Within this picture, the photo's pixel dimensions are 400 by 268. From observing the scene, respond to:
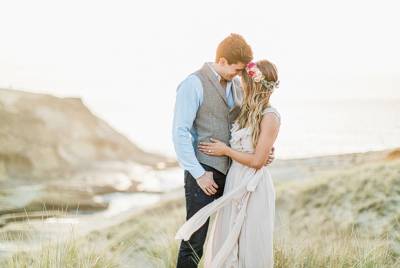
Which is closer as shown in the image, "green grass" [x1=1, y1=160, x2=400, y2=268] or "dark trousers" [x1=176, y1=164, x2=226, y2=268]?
"dark trousers" [x1=176, y1=164, x2=226, y2=268]

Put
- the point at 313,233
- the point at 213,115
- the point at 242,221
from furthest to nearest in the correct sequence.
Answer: the point at 313,233 < the point at 242,221 < the point at 213,115

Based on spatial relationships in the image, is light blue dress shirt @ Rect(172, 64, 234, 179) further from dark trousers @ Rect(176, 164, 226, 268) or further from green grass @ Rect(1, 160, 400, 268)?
green grass @ Rect(1, 160, 400, 268)

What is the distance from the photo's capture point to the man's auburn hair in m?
4.01

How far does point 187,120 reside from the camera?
400 cm

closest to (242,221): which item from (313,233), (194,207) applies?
(194,207)

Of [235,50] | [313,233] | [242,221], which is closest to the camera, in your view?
[235,50]

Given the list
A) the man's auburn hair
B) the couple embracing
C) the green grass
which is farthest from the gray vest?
the green grass

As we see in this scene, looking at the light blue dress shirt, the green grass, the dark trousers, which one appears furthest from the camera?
the green grass

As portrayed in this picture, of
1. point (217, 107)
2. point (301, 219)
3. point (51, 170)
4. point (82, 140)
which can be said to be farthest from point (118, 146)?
point (217, 107)

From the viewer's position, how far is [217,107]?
4102 millimetres

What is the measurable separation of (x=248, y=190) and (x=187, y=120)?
608 mm

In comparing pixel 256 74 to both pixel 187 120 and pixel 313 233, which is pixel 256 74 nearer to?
pixel 187 120

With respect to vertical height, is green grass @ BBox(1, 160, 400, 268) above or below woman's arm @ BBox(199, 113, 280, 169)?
below

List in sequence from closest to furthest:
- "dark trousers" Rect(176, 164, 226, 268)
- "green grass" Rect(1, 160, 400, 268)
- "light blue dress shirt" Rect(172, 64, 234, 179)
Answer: "light blue dress shirt" Rect(172, 64, 234, 179) < "dark trousers" Rect(176, 164, 226, 268) < "green grass" Rect(1, 160, 400, 268)
